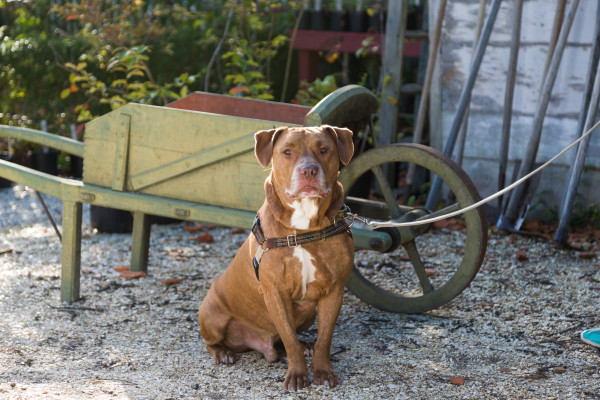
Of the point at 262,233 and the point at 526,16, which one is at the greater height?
the point at 526,16

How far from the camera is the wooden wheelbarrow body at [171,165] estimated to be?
11.6 feet

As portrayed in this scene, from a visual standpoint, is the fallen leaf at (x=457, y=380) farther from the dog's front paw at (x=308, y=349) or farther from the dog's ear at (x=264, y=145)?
the dog's ear at (x=264, y=145)

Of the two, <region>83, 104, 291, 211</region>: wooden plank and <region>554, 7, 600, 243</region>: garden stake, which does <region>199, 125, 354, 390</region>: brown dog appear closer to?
<region>83, 104, 291, 211</region>: wooden plank

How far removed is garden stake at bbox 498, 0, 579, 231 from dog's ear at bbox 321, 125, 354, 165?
242 centimetres

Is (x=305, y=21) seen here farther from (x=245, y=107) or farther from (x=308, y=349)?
(x=308, y=349)

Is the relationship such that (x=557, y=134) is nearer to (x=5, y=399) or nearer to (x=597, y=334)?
(x=597, y=334)

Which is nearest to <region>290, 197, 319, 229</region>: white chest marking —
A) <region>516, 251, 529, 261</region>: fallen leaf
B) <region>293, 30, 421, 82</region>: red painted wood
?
<region>516, 251, 529, 261</region>: fallen leaf

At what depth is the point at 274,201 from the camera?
9.55 feet

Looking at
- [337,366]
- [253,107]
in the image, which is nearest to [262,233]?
[337,366]

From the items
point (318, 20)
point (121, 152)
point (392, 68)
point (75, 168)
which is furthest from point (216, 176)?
point (318, 20)

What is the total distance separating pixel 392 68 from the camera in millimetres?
5816

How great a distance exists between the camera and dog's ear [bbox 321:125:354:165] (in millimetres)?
2895

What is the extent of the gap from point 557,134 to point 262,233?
10.3 ft

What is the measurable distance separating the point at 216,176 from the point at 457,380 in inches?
57.9
